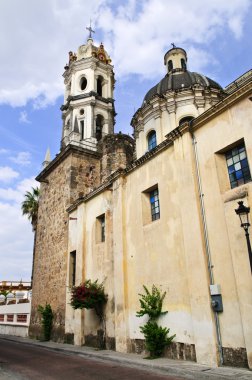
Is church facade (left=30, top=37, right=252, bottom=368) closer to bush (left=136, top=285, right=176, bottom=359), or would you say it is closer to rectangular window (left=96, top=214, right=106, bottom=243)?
rectangular window (left=96, top=214, right=106, bottom=243)

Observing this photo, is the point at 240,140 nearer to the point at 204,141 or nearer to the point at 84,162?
the point at 204,141

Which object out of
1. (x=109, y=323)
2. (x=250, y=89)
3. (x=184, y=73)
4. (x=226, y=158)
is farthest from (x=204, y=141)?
(x=184, y=73)

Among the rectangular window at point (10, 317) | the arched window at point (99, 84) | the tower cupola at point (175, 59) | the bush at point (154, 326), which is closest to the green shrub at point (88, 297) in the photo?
the bush at point (154, 326)

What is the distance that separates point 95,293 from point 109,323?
4.28 feet

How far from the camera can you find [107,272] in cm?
1338

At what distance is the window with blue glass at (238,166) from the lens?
865cm

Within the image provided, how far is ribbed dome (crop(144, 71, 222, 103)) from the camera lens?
17766mm

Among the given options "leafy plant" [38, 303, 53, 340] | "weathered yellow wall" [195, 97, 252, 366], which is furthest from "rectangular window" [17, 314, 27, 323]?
"weathered yellow wall" [195, 97, 252, 366]

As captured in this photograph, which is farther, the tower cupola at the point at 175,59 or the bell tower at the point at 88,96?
the bell tower at the point at 88,96

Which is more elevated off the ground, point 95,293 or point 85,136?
point 85,136

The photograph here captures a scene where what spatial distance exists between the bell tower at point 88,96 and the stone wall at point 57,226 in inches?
90.3

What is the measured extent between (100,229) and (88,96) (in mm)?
14425

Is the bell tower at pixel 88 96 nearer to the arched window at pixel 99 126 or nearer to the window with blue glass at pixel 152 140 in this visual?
the arched window at pixel 99 126

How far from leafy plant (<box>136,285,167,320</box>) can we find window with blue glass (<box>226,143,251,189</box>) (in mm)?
4286
